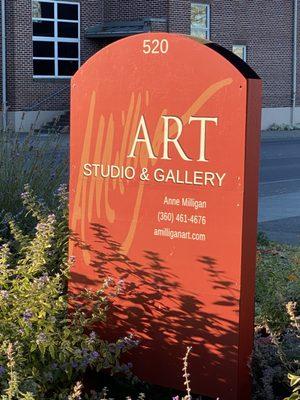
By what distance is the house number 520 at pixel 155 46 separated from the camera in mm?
4746

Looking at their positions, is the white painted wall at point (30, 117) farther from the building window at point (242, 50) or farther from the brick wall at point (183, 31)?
the building window at point (242, 50)

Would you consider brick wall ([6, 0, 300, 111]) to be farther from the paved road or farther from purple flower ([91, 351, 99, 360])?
purple flower ([91, 351, 99, 360])

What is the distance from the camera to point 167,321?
4730mm

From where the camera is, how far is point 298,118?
42.2 metres

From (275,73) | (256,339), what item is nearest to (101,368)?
(256,339)

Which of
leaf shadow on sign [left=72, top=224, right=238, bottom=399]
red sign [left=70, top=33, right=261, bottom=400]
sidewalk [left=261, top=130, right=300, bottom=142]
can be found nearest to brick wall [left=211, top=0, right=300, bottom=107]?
sidewalk [left=261, top=130, right=300, bottom=142]

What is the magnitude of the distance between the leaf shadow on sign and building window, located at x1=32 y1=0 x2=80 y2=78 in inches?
1193

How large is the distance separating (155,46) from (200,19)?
33.6m

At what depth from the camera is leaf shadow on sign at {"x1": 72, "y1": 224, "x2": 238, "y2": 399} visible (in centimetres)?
454

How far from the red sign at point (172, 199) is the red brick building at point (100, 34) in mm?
26162

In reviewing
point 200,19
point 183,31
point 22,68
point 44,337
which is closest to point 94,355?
point 44,337

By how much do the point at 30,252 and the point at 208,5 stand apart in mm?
34121

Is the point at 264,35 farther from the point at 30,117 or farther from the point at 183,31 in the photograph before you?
the point at 30,117

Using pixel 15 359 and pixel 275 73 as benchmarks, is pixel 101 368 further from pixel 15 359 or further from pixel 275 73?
pixel 275 73
